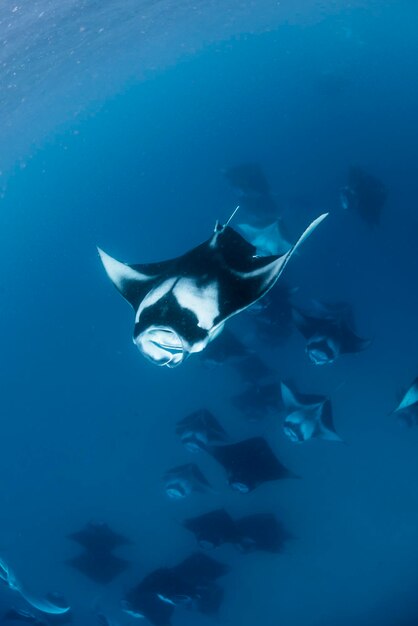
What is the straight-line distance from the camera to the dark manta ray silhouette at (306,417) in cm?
616


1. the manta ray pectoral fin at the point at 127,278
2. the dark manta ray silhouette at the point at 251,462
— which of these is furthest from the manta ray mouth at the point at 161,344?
the dark manta ray silhouette at the point at 251,462

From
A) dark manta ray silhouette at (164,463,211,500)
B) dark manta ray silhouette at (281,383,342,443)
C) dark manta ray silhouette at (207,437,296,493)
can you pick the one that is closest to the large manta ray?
dark manta ray silhouette at (281,383,342,443)

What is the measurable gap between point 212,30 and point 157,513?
3477 cm

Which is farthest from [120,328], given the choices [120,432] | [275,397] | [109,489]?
[275,397]

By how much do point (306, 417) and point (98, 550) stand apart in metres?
5.70

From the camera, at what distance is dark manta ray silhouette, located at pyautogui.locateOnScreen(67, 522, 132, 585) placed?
868cm

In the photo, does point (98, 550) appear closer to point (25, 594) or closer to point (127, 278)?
point (25, 594)

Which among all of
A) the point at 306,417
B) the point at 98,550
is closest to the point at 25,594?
the point at 98,550

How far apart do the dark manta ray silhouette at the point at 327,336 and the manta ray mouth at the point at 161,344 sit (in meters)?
3.85

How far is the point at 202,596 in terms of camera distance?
8.23m

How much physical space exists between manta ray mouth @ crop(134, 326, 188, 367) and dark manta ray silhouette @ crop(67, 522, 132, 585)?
768 cm

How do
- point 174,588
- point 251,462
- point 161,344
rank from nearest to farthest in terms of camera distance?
point 161,344 < point 251,462 < point 174,588

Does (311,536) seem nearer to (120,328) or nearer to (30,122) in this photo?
(120,328)

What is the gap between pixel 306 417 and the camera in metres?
6.29
